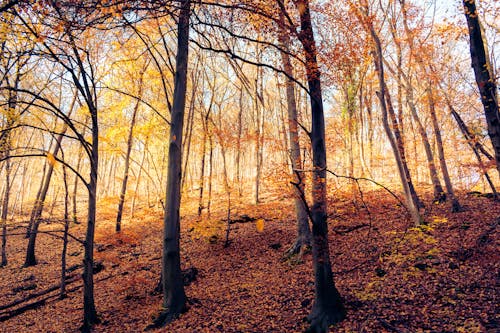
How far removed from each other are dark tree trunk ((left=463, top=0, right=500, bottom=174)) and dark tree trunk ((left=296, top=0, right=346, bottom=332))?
8.28 ft

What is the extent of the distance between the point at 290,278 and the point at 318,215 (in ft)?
11.2

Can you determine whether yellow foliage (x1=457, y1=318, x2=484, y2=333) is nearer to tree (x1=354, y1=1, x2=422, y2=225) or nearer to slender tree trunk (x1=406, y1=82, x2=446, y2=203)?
tree (x1=354, y1=1, x2=422, y2=225)

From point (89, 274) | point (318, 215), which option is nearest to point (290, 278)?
point (318, 215)

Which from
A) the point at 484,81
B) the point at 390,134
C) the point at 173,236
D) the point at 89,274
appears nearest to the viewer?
the point at 484,81

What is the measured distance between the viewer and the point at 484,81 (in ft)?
14.1

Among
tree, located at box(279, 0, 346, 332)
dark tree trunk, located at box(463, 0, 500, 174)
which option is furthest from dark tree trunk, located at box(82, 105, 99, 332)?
dark tree trunk, located at box(463, 0, 500, 174)

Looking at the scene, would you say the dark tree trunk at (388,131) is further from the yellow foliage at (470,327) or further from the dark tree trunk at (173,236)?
the dark tree trunk at (173,236)

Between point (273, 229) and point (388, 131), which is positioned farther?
point (273, 229)

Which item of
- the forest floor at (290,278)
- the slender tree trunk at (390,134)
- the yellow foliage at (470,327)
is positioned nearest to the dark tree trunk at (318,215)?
the forest floor at (290,278)

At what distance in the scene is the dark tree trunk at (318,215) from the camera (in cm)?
471

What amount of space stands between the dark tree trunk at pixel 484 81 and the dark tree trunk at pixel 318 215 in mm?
2525

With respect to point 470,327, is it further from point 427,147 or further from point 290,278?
point 427,147

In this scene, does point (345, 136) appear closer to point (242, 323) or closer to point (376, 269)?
point (376, 269)

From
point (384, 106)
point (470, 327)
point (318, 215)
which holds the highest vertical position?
point (384, 106)
